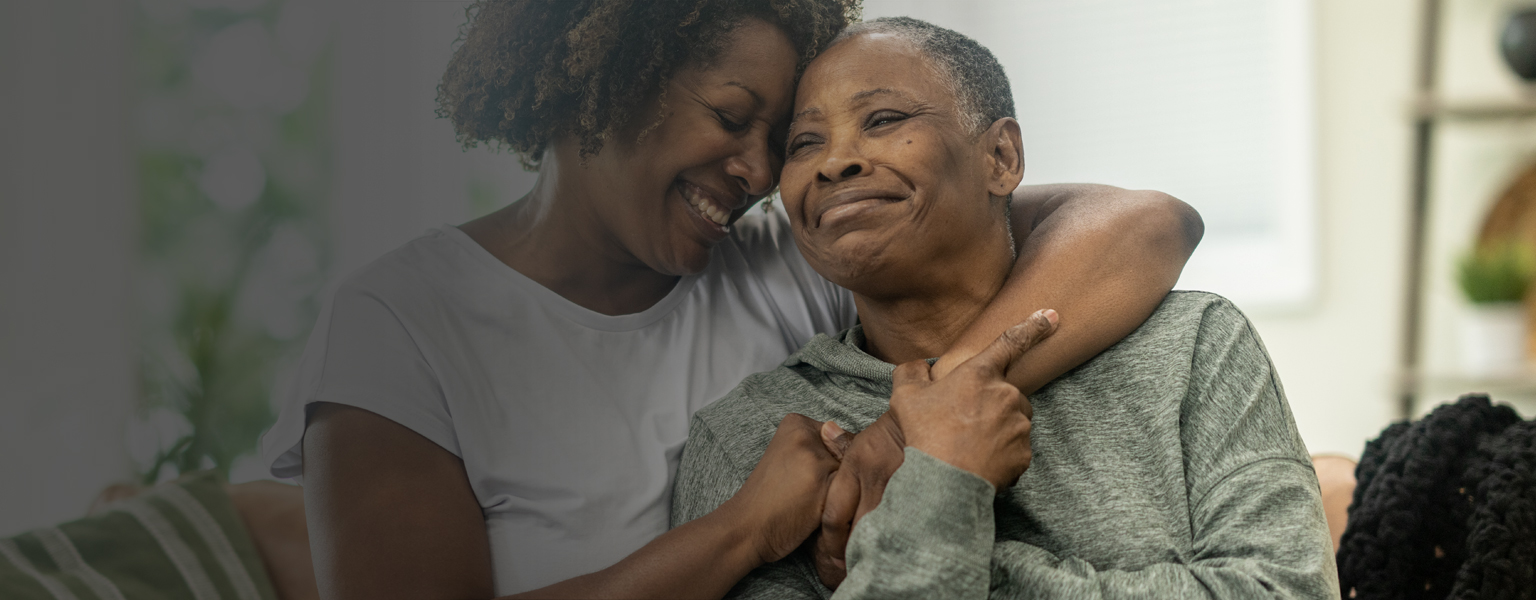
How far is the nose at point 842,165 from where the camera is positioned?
1016 mm

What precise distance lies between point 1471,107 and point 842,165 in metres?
2.34

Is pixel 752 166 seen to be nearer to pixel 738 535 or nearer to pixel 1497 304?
pixel 738 535

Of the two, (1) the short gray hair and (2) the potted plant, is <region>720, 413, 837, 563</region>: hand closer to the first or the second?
(1) the short gray hair

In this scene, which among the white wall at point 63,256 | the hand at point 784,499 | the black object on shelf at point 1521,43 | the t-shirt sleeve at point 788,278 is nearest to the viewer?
the white wall at point 63,256

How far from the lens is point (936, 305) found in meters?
1.11

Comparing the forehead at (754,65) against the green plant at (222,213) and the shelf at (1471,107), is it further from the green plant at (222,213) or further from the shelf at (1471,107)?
the shelf at (1471,107)

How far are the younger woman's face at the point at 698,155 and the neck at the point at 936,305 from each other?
20 cm

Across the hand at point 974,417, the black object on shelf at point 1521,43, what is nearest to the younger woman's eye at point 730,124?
the hand at point 974,417

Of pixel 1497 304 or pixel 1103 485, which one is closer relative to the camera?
pixel 1103 485

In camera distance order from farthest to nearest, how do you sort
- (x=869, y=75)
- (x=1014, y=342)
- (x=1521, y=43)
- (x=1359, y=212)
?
(x=1359, y=212) → (x=1521, y=43) → (x=869, y=75) → (x=1014, y=342)

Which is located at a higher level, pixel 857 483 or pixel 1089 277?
pixel 1089 277

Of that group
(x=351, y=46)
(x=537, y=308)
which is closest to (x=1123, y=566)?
(x=537, y=308)

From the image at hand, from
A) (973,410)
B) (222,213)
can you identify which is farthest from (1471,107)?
(222,213)

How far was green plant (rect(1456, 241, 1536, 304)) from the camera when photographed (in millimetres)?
2471
